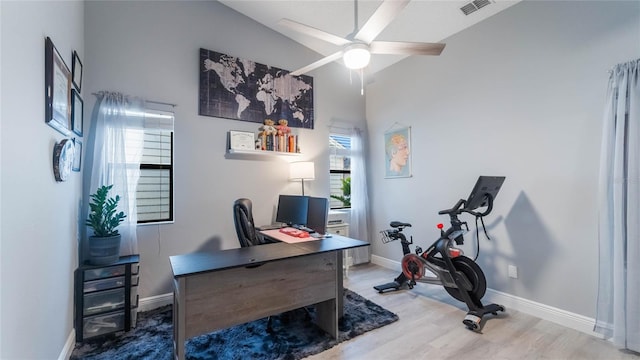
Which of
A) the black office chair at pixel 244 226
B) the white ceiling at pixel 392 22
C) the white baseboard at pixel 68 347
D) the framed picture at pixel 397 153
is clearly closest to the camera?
the white baseboard at pixel 68 347

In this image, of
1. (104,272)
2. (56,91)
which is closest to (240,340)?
(104,272)

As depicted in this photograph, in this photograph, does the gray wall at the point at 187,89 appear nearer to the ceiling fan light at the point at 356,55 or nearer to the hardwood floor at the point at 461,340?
the ceiling fan light at the point at 356,55

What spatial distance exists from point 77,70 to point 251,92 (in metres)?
1.73

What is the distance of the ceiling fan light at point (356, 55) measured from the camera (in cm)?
215

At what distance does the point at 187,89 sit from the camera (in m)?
3.21

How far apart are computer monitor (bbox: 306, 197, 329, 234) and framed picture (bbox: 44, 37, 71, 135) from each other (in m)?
2.09

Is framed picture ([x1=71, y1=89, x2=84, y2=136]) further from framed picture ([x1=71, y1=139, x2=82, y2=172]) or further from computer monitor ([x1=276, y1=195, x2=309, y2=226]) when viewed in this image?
computer monitor ([x1=276, y1=195, x2=309, y2=226])

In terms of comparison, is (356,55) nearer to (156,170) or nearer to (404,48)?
(404,48)

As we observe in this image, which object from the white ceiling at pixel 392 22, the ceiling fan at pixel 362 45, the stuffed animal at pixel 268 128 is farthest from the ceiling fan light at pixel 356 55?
the stuffed animal at pixel 268 128

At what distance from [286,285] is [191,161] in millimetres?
1929

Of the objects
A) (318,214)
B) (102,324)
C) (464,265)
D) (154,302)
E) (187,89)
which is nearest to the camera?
(102,324)

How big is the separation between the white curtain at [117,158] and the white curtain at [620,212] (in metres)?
4.14

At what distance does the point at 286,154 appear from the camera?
3727 millimetres

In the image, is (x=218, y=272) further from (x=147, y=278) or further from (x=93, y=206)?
(x=147, y=278)
